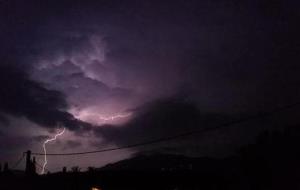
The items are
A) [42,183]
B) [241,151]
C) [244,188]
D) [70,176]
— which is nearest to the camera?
[70,176]

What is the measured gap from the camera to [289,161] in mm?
26969

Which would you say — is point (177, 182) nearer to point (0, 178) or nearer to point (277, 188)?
point (277, 188)

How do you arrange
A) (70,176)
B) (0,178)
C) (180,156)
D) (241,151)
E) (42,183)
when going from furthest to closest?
(180,156) → (241,151) → (0,178) → (42,183) → (70,176)

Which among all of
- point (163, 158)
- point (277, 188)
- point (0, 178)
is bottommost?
point (277, 188)

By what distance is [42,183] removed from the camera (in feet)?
78.1

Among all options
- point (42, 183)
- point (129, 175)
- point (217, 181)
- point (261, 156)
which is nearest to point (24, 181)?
point (42, 183)

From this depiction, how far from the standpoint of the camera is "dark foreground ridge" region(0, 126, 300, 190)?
73.4ft

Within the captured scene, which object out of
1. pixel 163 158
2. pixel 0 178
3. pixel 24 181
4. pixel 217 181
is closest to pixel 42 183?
pixel 24 181

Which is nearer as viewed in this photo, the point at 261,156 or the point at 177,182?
the point at 177,182

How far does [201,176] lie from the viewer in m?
23.3

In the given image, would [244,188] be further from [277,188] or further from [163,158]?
[163,158]

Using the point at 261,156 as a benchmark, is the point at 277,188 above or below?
below

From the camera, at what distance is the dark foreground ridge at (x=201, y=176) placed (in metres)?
22.4

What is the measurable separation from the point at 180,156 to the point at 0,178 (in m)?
36.5
